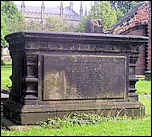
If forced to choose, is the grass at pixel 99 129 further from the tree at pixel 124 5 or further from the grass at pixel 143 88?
the tree at pixel 124 5

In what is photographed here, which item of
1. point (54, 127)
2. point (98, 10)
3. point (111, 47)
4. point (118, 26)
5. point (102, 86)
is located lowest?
point (54, 127)

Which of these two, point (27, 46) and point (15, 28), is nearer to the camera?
point (27, 46)

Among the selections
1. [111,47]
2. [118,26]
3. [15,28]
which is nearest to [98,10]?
[15,28]

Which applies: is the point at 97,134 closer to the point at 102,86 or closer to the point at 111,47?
the point at 102,86

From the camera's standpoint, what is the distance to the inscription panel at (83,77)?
7.49 m

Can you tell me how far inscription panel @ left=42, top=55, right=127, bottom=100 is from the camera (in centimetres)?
749

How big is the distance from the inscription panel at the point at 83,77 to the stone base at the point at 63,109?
131 mm

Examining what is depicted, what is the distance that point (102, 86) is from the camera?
7969mm

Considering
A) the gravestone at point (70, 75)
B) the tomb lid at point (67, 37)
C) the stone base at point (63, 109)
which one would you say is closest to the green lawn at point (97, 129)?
the stone base at point (63, 109)

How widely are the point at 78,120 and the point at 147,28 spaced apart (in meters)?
19.2

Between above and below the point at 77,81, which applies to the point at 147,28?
above

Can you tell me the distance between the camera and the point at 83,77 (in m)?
7.79

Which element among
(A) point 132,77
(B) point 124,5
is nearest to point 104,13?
(B) point 124,5

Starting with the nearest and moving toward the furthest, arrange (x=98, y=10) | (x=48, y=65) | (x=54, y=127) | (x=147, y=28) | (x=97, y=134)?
(x=97, y=134), (x=54, y=127), (x=48, y=65), (x=147, y=28), (x=98, y=10)
